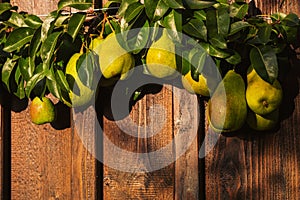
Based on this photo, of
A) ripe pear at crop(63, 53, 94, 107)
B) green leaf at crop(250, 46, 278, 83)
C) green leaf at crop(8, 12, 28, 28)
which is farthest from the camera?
green leaf at crop(8, 12, 28, 28)

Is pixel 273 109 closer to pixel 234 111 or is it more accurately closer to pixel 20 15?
pixel 234 111

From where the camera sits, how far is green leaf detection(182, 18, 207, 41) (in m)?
1.73

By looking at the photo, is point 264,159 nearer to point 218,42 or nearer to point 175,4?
point 218,42

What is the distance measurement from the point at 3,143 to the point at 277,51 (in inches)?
33.6

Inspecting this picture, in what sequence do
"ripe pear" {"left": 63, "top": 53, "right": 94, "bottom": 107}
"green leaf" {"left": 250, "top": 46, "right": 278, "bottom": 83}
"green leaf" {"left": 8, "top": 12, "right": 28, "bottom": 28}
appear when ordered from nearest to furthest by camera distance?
1. "green leaf" {"left": 250, "top": 46, "right": 278, "bottom": 83}
2. "ripe pear" {"left": 63, "top": 53, "right": 94, "bottom": 107}
3. "green leaf" {"left": 8, "top": 12, "right": 28, "bottom": 28}

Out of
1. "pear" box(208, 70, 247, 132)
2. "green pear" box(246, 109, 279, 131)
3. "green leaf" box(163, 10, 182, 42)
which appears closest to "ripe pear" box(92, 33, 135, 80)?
"green leaf" box(163, 10, 182, 42)

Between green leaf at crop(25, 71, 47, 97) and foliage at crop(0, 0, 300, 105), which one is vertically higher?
foliage at crop(0, 0, 300, 105)

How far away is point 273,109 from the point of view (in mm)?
1751

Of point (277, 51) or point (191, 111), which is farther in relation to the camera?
point (191, 111)

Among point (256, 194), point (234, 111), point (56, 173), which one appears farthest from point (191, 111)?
point (56, 173)

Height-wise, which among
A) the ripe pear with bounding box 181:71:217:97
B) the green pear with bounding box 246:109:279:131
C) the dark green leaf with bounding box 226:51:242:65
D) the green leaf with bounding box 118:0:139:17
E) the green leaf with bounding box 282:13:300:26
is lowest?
the green pear with bounding box 246:109:279:131

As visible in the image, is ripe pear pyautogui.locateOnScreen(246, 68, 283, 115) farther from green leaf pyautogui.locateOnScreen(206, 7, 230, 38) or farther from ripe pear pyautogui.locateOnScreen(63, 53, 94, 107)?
ripe pear pyautogui.locateOnScreen(63, 53, 94, 107)

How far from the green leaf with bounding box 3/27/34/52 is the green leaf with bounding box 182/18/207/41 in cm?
46

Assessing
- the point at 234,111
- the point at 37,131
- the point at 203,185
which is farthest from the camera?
the point at 37,131
